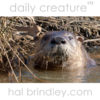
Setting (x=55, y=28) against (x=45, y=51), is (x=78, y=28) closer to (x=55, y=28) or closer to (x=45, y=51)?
(x=55, y=28)

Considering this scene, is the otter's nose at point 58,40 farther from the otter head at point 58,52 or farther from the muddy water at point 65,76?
the muddy water at point 65,76

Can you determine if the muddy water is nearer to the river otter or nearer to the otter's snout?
the river otter

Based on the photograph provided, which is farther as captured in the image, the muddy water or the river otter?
the river otter

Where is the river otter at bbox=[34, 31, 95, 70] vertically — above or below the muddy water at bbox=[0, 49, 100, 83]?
above

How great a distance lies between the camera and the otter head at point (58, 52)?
483cm

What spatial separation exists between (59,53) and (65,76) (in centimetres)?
34

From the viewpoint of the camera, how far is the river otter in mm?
4832

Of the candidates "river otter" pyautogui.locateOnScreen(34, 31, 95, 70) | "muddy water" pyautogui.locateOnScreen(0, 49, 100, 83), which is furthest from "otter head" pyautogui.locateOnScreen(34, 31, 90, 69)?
"muddy water" pyautogui.locateOnScreen(0, 49, 100, 83)

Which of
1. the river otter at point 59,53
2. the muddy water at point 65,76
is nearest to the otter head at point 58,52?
the river otter at point 59,53

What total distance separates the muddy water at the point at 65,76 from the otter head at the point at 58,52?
0.50 feet

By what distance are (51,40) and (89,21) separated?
2.82 metres

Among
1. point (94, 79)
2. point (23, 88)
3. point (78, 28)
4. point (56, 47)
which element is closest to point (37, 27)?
point (78, 28)

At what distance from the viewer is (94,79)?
4.52 metres

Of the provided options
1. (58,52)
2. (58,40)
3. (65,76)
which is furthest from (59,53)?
(65,76)
